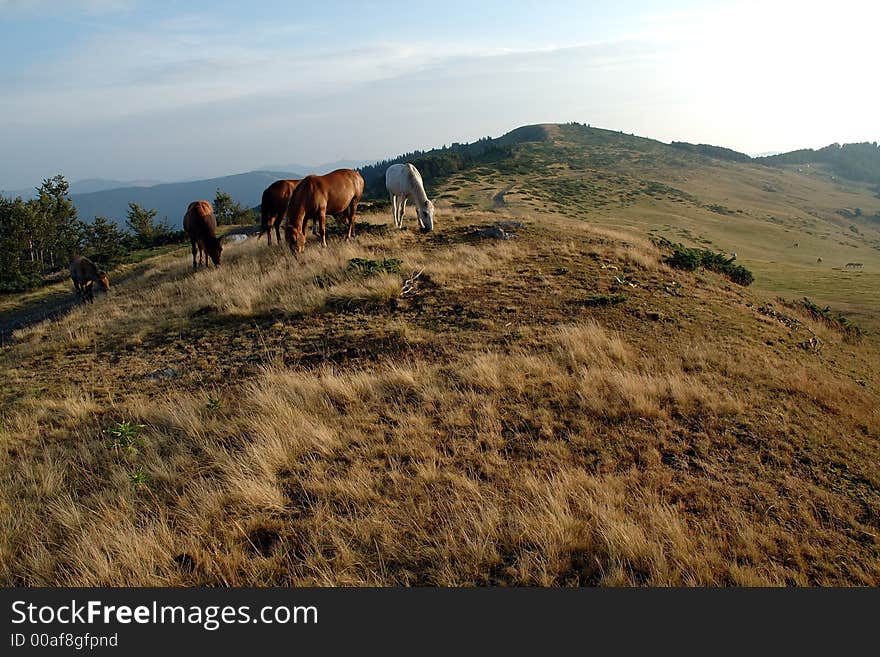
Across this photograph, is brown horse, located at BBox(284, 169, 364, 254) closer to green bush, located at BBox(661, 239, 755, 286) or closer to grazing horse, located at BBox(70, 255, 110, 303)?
grazing horse, located at BBox(70, 255, 110, 303)

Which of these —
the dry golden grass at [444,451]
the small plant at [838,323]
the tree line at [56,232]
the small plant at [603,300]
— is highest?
the tree line at [56,232]

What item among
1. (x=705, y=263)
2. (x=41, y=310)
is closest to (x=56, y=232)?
(x=41, y=310)

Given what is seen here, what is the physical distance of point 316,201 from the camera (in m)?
12.5

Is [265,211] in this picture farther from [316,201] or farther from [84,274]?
[84,274]

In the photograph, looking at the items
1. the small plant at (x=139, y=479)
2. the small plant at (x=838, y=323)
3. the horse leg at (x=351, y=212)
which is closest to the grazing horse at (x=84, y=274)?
the horse leg at (x=351, y=212)

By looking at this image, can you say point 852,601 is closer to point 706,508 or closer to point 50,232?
point 706,508

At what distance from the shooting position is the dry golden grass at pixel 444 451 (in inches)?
117

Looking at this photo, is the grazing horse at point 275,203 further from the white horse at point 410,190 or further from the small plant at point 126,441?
the small plant at point 126,441

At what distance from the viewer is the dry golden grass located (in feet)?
9.77

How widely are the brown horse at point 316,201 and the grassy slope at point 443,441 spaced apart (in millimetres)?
2580

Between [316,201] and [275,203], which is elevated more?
[275,203]

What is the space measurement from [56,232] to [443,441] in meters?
67.6

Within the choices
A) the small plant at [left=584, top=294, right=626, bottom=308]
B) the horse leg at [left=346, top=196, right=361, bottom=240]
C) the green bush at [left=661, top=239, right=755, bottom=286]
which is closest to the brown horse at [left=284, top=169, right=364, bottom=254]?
the horse leg at [left=346, top=196, right=361, bottom=240]

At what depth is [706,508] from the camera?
350 centimetres
